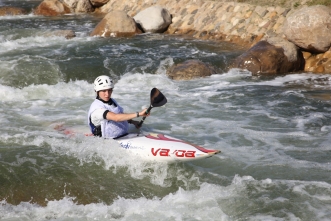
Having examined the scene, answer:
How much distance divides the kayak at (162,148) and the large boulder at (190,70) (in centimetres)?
483

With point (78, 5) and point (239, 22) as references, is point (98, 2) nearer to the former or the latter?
point (78, 5)

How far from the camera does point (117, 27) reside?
662 inches

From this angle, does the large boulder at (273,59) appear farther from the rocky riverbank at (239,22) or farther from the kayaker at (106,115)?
the kayaker at (106,115)

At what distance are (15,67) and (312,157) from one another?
784cm

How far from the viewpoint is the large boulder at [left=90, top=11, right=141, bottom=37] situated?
1678 cm

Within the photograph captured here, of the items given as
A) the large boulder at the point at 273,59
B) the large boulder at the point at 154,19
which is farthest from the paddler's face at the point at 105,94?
the large boulder at the point at 154,19

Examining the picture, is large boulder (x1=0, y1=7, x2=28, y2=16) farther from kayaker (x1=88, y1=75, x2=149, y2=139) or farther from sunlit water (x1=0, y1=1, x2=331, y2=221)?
kayaker (x1=88, y1=75, x2=149, y2=139)

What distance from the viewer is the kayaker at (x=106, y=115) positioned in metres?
7.76

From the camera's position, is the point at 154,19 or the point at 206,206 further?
the point at 154,19

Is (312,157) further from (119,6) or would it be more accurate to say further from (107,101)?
(119,6)

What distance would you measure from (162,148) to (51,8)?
633 inches

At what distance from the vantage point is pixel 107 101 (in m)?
8.00

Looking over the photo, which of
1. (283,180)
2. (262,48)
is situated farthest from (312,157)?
(262,48)

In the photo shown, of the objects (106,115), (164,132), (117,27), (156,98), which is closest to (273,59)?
(164,132)
